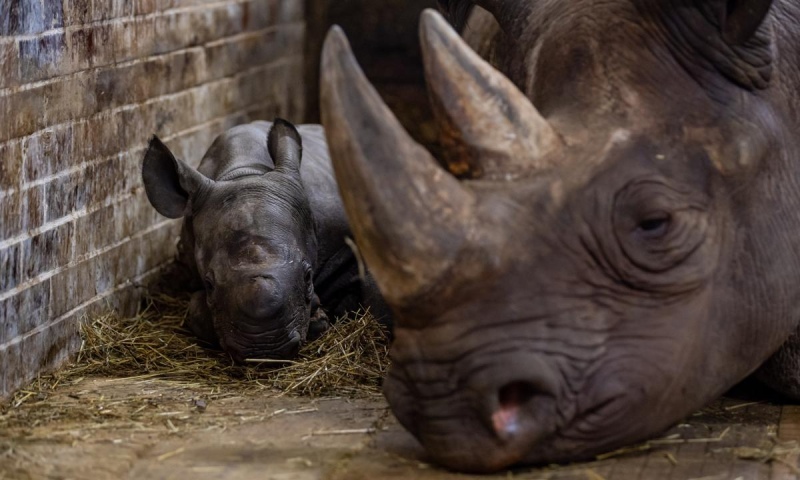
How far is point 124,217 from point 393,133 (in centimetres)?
328

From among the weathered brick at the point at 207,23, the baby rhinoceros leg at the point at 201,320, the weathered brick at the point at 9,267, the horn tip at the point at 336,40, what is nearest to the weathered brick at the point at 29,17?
the weathered brick at the point at 9,267

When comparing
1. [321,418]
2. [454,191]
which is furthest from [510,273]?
[321,418]

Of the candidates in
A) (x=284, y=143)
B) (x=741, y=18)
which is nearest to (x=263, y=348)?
(x=284, y=143)

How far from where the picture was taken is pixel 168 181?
6.27m

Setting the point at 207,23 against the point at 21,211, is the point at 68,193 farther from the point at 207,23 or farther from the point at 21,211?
the point at 207,23

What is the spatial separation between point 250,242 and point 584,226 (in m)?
2.22

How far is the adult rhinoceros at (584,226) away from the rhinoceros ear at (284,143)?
226 cm

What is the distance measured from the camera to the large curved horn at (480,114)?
4.05 metres

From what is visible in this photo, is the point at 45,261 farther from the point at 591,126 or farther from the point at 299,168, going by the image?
the point at 591,126

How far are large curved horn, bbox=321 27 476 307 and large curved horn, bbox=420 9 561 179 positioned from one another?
0.21m

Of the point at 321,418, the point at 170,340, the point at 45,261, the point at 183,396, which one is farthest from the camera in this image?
the point at 170,340

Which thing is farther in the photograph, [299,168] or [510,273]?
[299,168]

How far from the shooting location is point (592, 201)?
4047 mm

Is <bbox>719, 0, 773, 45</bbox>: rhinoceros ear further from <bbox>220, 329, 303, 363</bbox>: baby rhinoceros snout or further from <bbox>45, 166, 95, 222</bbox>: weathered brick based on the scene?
<bbox>45, 166, 95, 222</bbox>: weathered brick
